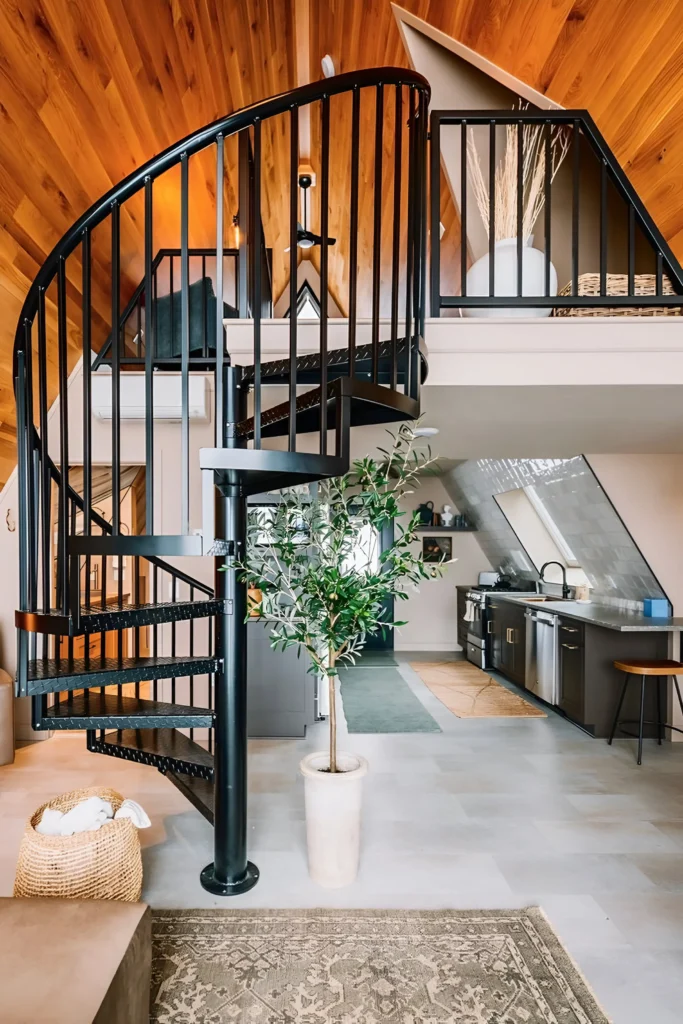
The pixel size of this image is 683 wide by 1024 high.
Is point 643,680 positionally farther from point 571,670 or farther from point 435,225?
point 435,225

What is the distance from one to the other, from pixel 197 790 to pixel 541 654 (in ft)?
10.5

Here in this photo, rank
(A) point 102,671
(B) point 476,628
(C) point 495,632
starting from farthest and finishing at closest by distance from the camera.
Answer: (B) point 476,628 < (C) point 495,632 < (A) point 102,671

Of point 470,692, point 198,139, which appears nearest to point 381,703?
point 470,692

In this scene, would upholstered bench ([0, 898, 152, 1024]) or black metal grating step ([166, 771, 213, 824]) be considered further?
black metal grating step ([166, 771, 213, 824])

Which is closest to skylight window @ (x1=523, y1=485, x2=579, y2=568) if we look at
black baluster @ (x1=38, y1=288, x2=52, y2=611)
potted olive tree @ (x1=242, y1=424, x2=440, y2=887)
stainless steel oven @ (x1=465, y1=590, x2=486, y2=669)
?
stainless steel oven @ (x1=465, y1=590, x2=486, y2=669)

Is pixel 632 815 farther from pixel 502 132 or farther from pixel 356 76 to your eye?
pixel 502 132

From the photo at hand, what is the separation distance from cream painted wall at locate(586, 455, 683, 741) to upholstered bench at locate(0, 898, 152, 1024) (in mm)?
3702

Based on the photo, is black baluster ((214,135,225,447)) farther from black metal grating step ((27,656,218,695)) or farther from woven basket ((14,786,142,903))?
woven basket ((14,786,142,903))

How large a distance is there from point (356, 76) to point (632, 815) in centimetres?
337

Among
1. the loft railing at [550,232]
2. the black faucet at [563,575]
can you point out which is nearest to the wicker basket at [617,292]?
the loft railing at [550,232]

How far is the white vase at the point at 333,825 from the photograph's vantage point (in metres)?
2.35

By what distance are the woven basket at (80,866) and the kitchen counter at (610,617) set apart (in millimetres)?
3092

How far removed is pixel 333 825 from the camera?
2352 millimetres

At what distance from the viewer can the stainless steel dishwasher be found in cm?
475
